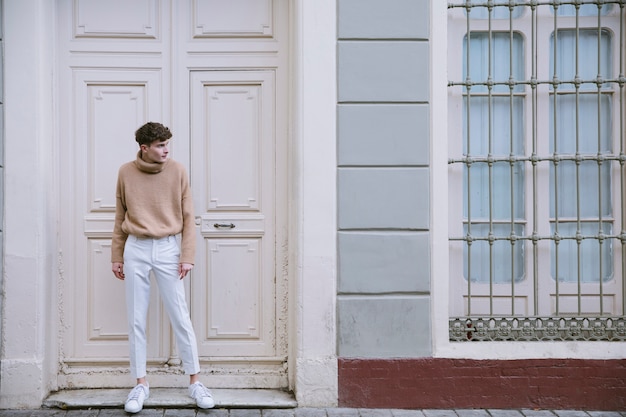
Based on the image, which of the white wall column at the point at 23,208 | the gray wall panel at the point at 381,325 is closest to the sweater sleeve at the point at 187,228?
the white wall column at the point at 23,208

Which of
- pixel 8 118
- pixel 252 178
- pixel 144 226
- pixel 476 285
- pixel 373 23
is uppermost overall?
pixel 373 23

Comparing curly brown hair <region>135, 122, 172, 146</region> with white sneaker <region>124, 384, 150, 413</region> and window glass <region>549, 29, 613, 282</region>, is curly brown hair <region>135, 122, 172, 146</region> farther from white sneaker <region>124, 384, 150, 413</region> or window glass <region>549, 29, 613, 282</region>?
window glass <region>549, 29, 613, 282</region>

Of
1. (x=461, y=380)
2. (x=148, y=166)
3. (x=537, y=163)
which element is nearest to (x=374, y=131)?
(x=537, y=163)

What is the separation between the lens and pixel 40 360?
5.38 metres

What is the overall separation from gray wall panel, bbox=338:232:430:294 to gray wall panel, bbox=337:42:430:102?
98cm

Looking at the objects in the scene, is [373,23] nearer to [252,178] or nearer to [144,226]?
[252,178]

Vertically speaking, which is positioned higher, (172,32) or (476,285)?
(172,32)

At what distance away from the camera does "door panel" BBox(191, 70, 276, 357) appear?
5699mm

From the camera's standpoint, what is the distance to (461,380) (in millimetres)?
5418

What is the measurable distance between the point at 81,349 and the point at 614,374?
12.7 feet

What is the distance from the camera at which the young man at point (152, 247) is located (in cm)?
525

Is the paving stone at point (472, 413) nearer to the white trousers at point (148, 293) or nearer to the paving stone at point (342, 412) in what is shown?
the paving stone at point (342, 412)

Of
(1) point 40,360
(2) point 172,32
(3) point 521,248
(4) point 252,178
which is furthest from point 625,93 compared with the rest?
(1) point 40,360

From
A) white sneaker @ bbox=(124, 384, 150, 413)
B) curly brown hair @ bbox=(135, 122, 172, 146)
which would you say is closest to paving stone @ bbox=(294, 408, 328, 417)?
white sneaker @ bbox=(124, 384, 150, 413)
